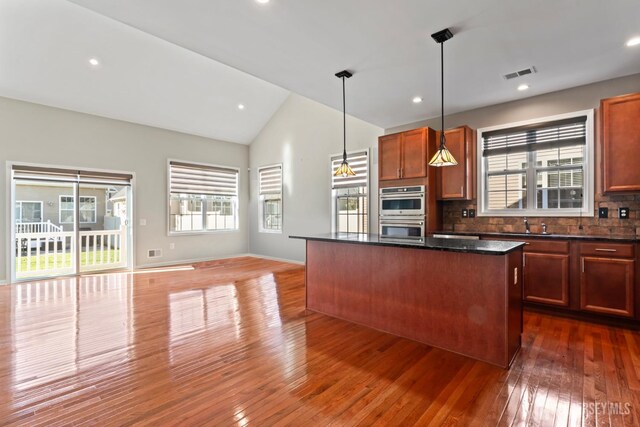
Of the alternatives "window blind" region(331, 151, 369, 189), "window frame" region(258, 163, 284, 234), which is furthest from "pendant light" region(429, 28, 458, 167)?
"window frame" region(258, 163, 284, 234)

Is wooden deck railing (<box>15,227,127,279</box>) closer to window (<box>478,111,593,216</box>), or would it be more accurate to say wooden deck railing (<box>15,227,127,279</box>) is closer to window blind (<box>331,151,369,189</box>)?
→ window blind (<box>331,151,369,189</box>)

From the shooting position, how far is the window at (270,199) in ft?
25.3

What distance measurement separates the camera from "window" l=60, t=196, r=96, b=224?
5785 mm

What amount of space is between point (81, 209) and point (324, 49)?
227 inches

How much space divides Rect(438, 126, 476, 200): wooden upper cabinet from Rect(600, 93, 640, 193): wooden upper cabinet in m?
1.43

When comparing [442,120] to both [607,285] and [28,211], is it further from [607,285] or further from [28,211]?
[28,211]

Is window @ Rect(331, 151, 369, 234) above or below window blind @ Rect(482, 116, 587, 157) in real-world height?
below

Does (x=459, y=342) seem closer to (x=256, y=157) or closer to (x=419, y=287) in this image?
(x=419, y=287)

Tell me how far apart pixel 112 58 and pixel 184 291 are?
4003 millimetres

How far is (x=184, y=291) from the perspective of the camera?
467 cm

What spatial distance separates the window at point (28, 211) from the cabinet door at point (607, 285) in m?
8.17

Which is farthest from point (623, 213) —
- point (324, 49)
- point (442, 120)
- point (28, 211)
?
point (28, 211)

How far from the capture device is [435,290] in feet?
8.82

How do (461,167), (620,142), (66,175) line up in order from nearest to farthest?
(620,142) < (461,167) < (66,175)
